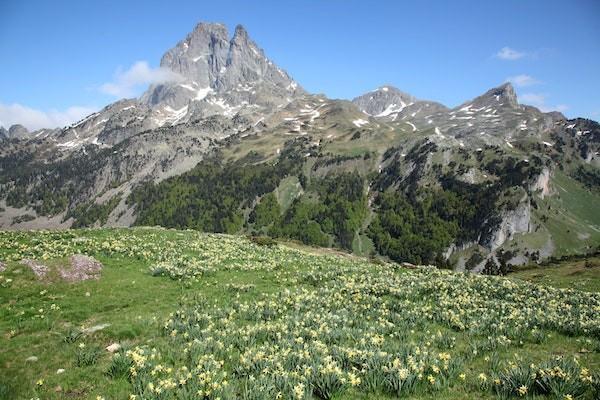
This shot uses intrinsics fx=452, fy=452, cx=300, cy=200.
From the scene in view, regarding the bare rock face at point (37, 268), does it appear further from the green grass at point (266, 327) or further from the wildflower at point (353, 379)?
the wildflower at point (353, 379)

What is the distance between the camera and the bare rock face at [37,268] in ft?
86.8

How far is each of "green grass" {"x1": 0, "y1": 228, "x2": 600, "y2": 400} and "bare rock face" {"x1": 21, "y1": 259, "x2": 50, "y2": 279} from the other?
14.4 inches

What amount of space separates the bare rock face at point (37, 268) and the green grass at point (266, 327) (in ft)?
1.20

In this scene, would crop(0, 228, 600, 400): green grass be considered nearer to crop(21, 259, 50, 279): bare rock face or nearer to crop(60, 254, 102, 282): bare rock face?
crop(21, 259, 50, 279): bare rock face

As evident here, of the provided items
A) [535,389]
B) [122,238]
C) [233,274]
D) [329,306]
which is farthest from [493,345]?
[122,238]

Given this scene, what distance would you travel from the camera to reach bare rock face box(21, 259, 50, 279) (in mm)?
26469

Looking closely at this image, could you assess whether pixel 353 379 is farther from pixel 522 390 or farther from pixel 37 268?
pixel 37 268

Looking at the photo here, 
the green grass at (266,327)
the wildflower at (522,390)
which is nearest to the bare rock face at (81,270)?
the green grass at (266,327)

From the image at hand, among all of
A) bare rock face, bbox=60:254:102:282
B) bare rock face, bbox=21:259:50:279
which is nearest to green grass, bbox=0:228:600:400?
bare rock face, bbox=21:259:50:279

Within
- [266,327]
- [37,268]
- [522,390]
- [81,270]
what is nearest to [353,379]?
[522,390]

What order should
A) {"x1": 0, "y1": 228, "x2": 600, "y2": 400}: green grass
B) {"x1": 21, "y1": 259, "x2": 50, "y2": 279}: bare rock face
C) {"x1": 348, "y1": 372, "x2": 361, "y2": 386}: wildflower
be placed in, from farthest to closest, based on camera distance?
1. {"x1": 21, "y1": 259, "x2": 50, "y2": 279}: bare rock face
2. {"x1": 0, "y1": 228, "x2": 600, "y2": 400}: green grass
3. {"x1": 348, "y1": 372, "x2": 361, "y2": 386}: wildflower

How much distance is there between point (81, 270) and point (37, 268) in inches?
97.2

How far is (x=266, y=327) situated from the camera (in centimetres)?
1877

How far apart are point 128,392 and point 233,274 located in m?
19.6
